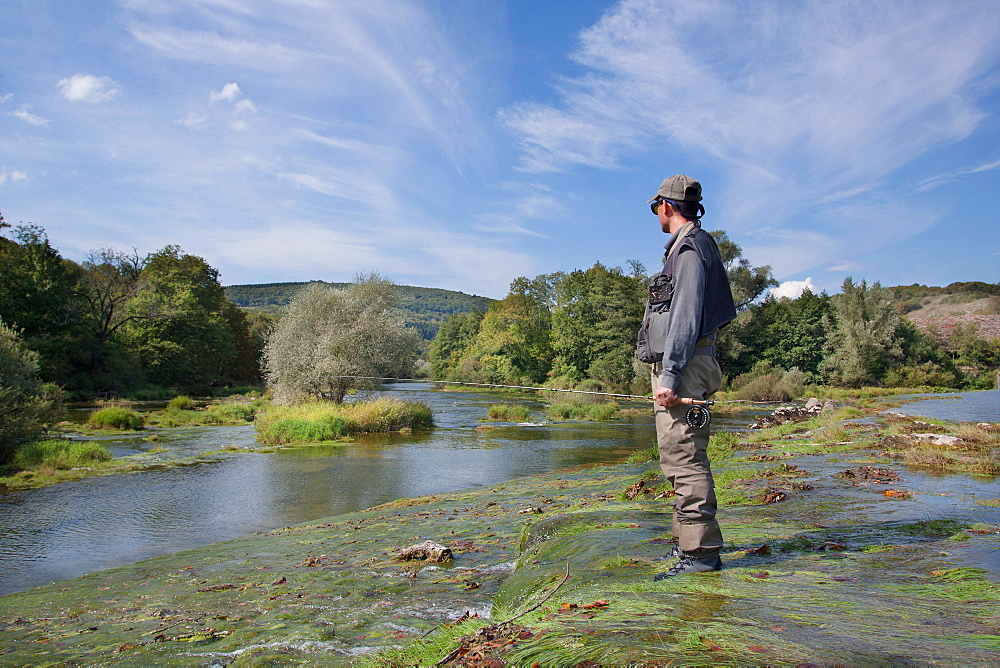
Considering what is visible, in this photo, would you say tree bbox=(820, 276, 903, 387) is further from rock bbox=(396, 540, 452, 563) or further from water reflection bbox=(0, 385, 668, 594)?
rock bbox=(396, 540, 452, 563)

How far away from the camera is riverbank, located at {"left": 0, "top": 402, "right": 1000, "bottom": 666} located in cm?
248

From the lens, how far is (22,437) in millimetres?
14695

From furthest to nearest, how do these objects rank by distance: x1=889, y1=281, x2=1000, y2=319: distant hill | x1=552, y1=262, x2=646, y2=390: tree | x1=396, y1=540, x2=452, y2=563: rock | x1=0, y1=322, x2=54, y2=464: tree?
x1=889, y1=281, x2=1000, y2=319: distant hill < x1=552, y1=262, x2=646, y2=390: tree < x1=0, y1=322, x2=54, y2=464: tree < x1=396, y1=540, x2=452, y2=563: rock

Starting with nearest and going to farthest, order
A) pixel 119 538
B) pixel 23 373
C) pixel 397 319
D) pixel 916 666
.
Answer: pixel 916 666, pixel 119 538, pixel 23 373, pixel 397 319

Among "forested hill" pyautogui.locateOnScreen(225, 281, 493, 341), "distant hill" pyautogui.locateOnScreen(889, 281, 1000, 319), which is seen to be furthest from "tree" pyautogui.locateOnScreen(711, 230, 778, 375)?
"forested hill" pyautogui.locateOnScreen(225, 281, 493, 341)

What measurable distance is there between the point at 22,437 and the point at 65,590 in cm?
1200

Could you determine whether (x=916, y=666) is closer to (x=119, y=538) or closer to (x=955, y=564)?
(x=955, y=564)

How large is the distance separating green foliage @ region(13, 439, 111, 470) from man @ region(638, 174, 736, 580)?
631 inches

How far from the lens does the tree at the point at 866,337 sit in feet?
134

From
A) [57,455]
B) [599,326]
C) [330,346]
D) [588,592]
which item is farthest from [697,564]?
[599,326]

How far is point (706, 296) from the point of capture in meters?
3.74

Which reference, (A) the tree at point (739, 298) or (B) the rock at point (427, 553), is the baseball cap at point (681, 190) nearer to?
(B) the rock at point (427, 553)

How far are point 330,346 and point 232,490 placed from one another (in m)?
16.8

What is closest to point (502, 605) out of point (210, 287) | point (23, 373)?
point (23, 373)
